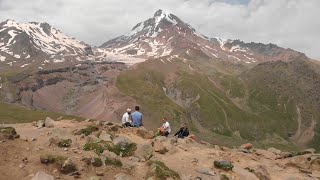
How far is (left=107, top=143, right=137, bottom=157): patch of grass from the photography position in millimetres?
32172

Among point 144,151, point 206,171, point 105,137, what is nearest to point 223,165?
point 206,171

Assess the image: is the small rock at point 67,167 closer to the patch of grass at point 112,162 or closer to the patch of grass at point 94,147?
the patch of grass at point 112,162

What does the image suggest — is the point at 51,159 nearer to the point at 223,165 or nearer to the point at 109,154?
the point at 109,154

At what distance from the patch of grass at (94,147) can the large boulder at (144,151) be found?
2.95 m

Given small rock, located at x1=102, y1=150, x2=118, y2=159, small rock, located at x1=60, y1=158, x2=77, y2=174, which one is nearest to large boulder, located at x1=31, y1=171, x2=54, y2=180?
small rock, located at x1=60, y1=158, x2=77, y2=174

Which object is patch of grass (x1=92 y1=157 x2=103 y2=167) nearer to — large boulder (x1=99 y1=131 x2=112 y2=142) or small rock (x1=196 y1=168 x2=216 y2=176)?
large boulder (x1=99 y1=131 x2=112 y2=142)

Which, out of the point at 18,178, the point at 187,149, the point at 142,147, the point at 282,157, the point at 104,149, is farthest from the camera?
the point at 282,157

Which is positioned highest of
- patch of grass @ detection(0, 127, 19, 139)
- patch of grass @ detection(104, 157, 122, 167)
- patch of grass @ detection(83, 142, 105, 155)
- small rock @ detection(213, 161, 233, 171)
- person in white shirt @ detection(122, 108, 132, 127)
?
person in white shirt @ detection(122, 108, 132, 127)

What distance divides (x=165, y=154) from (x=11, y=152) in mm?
13185

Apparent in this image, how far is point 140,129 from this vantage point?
4009 centimetres

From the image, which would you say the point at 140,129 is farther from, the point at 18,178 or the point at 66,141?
the point at 18,178

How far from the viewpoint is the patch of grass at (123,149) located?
32.2 metres

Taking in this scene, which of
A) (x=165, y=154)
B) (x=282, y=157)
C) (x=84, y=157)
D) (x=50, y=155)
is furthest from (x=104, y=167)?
(x=282, y=157)

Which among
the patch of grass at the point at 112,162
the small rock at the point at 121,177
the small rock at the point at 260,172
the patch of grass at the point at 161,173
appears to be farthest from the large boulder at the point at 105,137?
the small rock at the point at 260,172
